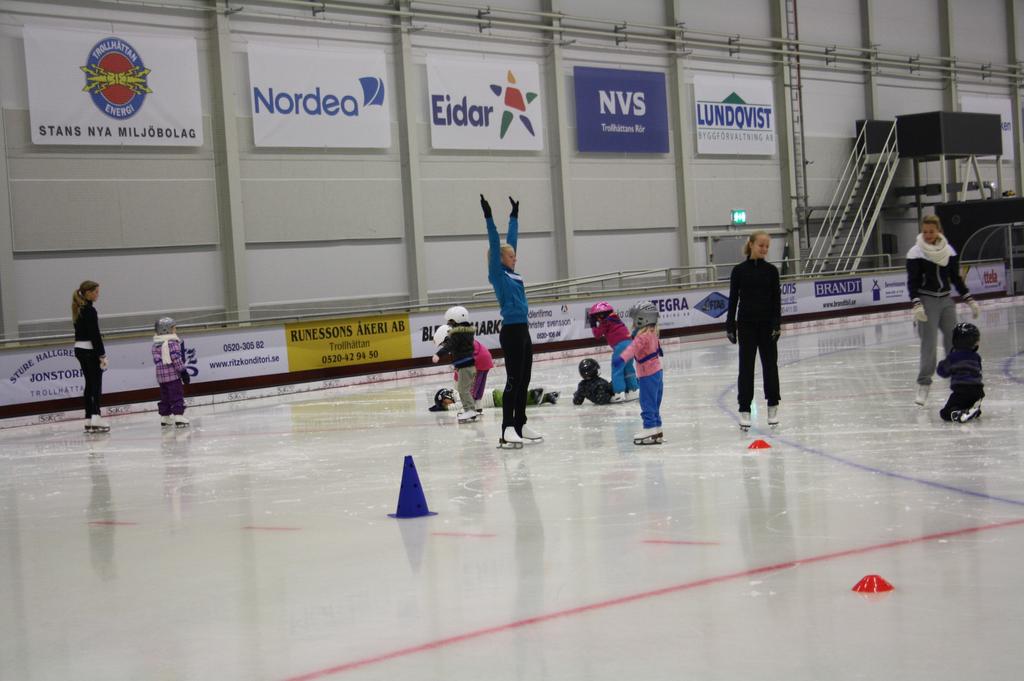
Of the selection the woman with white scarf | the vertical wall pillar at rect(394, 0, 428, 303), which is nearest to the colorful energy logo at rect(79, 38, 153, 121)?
the vertical wall pillar at rect(394, 0, 428, 303)

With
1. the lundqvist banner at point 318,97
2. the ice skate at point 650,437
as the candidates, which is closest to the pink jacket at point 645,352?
the ice skate at point 650,437

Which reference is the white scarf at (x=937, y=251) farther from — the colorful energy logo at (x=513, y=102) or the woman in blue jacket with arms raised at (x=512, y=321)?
the colorful energy logo at (x=513, y=102)

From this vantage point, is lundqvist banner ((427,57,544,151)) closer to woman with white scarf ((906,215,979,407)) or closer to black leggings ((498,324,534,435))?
woman with white scarf ((906,215,979,407))

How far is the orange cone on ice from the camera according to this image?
4.52 metres

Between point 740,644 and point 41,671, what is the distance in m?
2.60

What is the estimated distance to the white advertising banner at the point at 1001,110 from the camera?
38.0 meters

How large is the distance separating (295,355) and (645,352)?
1083cm

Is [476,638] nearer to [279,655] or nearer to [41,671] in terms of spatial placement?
[279,655]

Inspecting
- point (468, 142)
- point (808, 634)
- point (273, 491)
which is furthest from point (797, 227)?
point (808, 634)

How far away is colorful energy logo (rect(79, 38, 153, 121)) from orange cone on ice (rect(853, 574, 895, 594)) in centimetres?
1947

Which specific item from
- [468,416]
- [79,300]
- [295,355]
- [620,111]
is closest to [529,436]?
[468,416]

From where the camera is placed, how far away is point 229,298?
22578 mm

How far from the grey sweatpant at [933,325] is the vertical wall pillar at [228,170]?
48.8ft

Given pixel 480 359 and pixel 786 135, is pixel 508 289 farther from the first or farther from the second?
pixel 786 135
